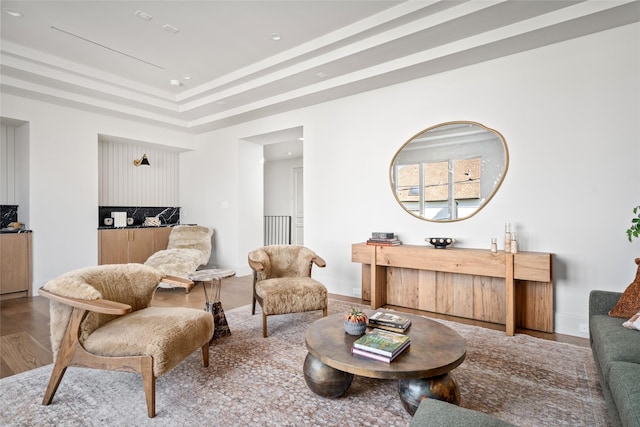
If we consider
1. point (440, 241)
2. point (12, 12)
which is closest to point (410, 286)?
point (440, 241)

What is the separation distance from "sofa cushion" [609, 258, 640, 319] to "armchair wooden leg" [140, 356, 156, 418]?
284 cm

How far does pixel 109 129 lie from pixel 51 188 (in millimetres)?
1225

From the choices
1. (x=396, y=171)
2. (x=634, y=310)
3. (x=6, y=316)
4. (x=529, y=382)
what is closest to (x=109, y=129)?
(x=6, y=316)

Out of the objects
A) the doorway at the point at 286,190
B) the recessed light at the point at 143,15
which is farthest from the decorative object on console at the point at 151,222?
the recessed light at the point at 143,15

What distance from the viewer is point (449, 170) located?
365cm

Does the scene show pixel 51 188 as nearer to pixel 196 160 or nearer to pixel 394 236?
pixel 196 160

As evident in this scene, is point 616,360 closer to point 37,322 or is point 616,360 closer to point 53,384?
point 53,384

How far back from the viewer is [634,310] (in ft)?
6.73

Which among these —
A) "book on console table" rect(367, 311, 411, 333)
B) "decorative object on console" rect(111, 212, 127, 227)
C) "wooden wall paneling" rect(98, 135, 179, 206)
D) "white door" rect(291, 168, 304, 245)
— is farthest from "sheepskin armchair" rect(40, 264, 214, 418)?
"white door" rect(291, 168, 304, 245)

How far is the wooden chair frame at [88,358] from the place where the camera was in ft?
5.84

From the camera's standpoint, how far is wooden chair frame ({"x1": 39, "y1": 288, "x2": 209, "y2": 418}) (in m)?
1.78

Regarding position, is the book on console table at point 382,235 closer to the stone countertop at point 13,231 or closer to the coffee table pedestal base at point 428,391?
the coffee table pedestal base at point 428,391

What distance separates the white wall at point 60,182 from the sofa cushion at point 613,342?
5.90 m

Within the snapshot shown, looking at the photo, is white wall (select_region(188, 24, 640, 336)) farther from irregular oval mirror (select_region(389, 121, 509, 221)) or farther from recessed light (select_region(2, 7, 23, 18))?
recessed light (select_region(2, 7, 23, 18))
